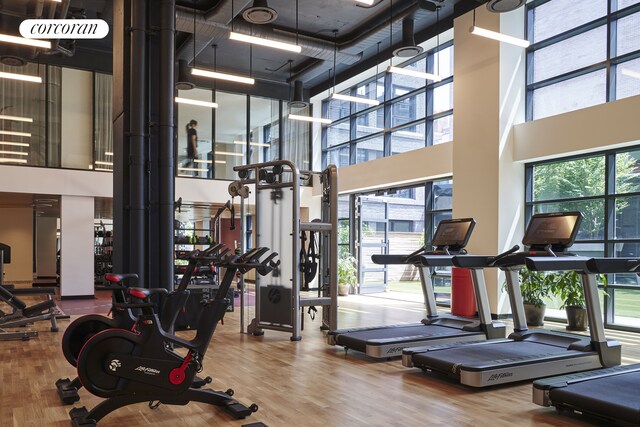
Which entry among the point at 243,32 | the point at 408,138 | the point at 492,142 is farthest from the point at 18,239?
the point at 492,142

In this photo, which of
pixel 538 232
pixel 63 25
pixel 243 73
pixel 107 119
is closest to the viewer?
pixel 63 25

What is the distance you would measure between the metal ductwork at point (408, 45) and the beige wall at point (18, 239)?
486 inches

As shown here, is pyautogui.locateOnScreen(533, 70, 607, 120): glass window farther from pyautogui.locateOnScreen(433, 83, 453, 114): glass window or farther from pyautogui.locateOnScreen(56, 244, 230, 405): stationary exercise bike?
pyautogui.locateOnScreen(56, 244, 230, 405): stationary exercise bike

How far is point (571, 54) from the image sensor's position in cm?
816

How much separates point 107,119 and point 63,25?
9.30 meters

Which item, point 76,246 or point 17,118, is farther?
point 17,118

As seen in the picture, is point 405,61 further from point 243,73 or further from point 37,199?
point 37,199

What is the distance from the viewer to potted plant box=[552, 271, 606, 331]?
7.46 m

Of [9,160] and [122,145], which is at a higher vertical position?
[9,160]

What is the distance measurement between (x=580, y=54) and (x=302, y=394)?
260 inches

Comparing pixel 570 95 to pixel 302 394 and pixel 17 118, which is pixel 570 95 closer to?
pixel 302 394

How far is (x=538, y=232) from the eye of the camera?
5375 millimetres

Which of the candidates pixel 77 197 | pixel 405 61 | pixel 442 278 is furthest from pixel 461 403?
pixel 77 197

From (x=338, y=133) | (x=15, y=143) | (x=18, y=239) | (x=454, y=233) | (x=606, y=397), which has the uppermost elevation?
(x=338, y=133)
